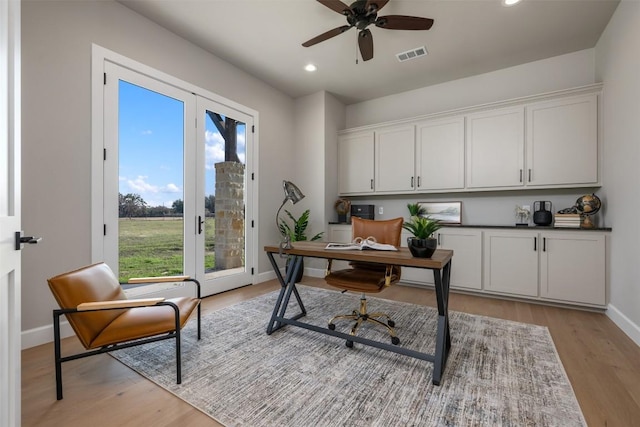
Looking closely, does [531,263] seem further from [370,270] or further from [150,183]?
[150,183]

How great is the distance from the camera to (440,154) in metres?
4.08

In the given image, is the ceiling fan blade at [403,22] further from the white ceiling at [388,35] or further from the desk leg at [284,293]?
the desk leg at [284,293]

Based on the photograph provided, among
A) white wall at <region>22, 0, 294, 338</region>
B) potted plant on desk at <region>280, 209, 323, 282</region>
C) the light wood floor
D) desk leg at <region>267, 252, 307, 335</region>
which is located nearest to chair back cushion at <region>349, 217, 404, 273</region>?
desk leg at <region>267, 252, 307, 335</region>

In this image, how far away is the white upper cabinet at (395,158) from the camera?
432 cm

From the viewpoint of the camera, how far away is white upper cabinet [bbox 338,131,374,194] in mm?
4672

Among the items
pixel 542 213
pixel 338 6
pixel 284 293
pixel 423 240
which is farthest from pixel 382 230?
pixel 542 213

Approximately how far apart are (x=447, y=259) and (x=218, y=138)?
319cm

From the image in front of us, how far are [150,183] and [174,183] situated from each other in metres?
0.26

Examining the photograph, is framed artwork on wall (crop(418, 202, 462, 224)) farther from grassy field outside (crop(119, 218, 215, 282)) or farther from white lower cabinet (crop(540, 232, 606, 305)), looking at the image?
grassy field outside (crop(119, 218, 215, 282))

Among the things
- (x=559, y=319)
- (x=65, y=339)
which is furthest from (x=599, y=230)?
(x=65, y=339)

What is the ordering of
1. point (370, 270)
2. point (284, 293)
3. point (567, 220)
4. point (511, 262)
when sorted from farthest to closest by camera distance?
point (511, 262) < point (567, 220) < point (370, 270) < point (284, 293)

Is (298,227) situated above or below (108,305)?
above

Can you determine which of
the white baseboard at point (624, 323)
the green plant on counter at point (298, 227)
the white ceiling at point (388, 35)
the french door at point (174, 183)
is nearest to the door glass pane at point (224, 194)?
the french door at point (174, 183)

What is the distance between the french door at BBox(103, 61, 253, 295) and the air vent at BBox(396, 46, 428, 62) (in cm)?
229
